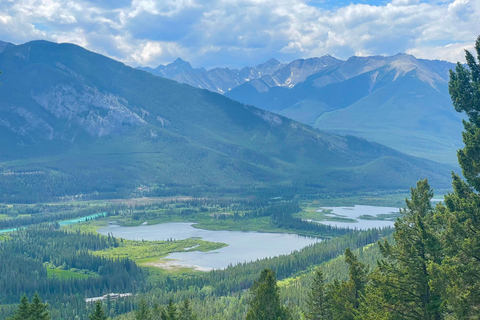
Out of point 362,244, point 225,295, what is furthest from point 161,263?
point 362,244

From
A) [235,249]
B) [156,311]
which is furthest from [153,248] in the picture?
[156,311]

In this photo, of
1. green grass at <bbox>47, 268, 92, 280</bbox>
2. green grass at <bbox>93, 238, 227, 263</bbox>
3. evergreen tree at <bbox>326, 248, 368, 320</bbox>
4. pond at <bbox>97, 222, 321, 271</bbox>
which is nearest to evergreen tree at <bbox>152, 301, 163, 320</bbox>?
evergreen tree at <bbox>326, 248, 368, 320</bbox>

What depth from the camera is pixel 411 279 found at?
109 feet

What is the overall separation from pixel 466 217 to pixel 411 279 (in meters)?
5.21

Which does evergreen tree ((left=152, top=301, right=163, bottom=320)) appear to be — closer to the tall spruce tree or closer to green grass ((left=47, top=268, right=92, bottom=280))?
the tall spruce tree

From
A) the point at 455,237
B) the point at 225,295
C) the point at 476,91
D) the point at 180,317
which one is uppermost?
the point at 476,91

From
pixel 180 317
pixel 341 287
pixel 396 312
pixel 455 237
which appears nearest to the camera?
pixel 455 237

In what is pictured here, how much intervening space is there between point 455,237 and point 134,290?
326 feet

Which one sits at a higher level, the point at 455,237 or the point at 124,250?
the point at 455,237

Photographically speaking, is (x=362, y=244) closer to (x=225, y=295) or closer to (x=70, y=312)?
(x=225, y=295)

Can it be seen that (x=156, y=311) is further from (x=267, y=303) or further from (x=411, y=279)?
(x=411, y=279)

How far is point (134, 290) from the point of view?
392ft

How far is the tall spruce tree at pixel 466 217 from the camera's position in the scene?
2736 cm

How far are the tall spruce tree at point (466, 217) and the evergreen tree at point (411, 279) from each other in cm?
148
